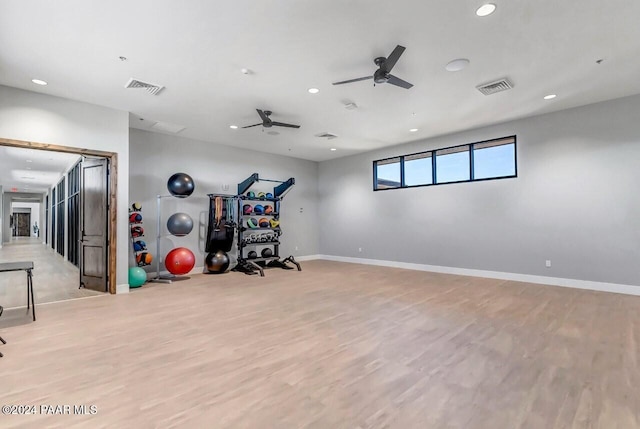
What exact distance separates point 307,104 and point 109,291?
4.91 metres

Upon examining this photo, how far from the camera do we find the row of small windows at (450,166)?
6.76 m

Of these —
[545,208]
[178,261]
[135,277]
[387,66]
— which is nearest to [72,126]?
[135,277]

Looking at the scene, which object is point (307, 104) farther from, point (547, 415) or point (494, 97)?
point (547, 415)

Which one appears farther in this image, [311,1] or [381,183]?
[381,183]

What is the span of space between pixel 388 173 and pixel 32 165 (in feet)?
37.4

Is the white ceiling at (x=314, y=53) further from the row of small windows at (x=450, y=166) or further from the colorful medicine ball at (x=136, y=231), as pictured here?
the colorful medicine ball at (x=136, y=231)

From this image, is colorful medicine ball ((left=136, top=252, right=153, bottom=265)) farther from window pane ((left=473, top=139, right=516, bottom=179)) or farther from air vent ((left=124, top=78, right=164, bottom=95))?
window pane ((left=473, top=139, right=516, bottom=179))

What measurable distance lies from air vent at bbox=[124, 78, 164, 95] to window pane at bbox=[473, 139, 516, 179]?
670 cm

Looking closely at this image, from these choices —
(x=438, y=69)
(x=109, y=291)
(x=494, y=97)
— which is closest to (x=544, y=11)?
(x=438, y=69)

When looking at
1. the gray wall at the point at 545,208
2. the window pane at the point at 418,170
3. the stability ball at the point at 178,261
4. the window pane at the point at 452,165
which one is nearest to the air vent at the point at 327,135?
the gray wall at the point at 545,208

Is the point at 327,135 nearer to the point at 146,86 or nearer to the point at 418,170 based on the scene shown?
the point at 418,170

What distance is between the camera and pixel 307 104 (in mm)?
5543

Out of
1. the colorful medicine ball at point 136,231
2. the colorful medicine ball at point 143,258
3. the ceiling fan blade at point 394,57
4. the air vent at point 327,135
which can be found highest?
the air vent at point 327,135

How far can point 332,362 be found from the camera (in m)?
2.73
